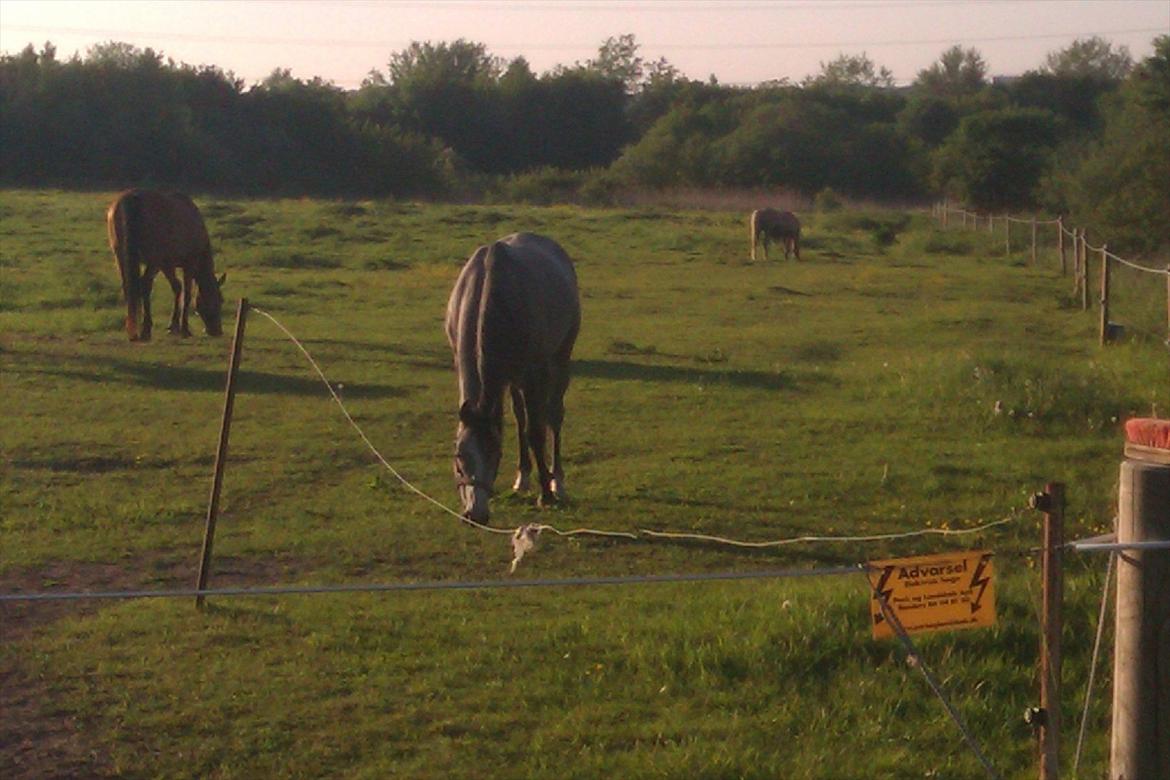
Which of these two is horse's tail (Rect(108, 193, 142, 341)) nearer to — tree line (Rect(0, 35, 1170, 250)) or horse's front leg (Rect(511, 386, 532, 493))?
horse's front leg (Rect(511, 386, 532, 493))

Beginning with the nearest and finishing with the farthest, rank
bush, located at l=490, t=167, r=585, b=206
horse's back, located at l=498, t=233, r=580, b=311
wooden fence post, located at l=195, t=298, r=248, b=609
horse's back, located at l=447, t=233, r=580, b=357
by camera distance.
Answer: wooden fence post, located at l=195, t=298, r=248, b=609
horse's back, located at l=447, t=233, r=580, b=357
horse's back, located at l=498, t=233, r=580, b=311
bush, located at l=490, t=167, r=585, b=206

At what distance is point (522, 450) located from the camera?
10.5 m

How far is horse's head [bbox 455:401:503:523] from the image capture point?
834 centimetres

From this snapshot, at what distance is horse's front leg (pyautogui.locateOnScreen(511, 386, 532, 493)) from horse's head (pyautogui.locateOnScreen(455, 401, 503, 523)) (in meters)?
1.72

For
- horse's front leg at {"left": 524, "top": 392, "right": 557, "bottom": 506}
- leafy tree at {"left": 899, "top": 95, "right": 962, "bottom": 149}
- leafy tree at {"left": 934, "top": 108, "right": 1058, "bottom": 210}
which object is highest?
leafy tree at {"left": 899, "top": 95, "right": 962, "bottom": 149}

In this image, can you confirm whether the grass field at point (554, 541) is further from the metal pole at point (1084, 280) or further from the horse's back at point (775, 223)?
the horse's back at point (775, 223)

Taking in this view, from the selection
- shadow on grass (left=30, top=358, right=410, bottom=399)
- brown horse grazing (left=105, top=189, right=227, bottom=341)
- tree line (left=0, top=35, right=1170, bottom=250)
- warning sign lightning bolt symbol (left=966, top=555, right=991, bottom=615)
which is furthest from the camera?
tree line (left=0, top=35, right=1170, bottom=250)

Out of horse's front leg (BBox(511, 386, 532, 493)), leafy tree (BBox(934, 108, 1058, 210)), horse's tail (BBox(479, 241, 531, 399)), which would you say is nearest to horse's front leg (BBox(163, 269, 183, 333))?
horse's front leg (BBox(511, 386, 532, 493))

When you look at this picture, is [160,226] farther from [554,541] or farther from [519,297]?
[554,541]

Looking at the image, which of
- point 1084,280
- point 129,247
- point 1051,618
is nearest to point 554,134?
point 1084,280

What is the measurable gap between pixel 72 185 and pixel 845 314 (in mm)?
35911

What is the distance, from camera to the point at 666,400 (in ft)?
46.9

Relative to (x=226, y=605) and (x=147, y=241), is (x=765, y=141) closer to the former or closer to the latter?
(x=147, y=241)

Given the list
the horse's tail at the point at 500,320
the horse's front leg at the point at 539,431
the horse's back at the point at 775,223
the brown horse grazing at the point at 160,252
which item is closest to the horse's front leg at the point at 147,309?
the brown horse grazing at the point at 160,252
